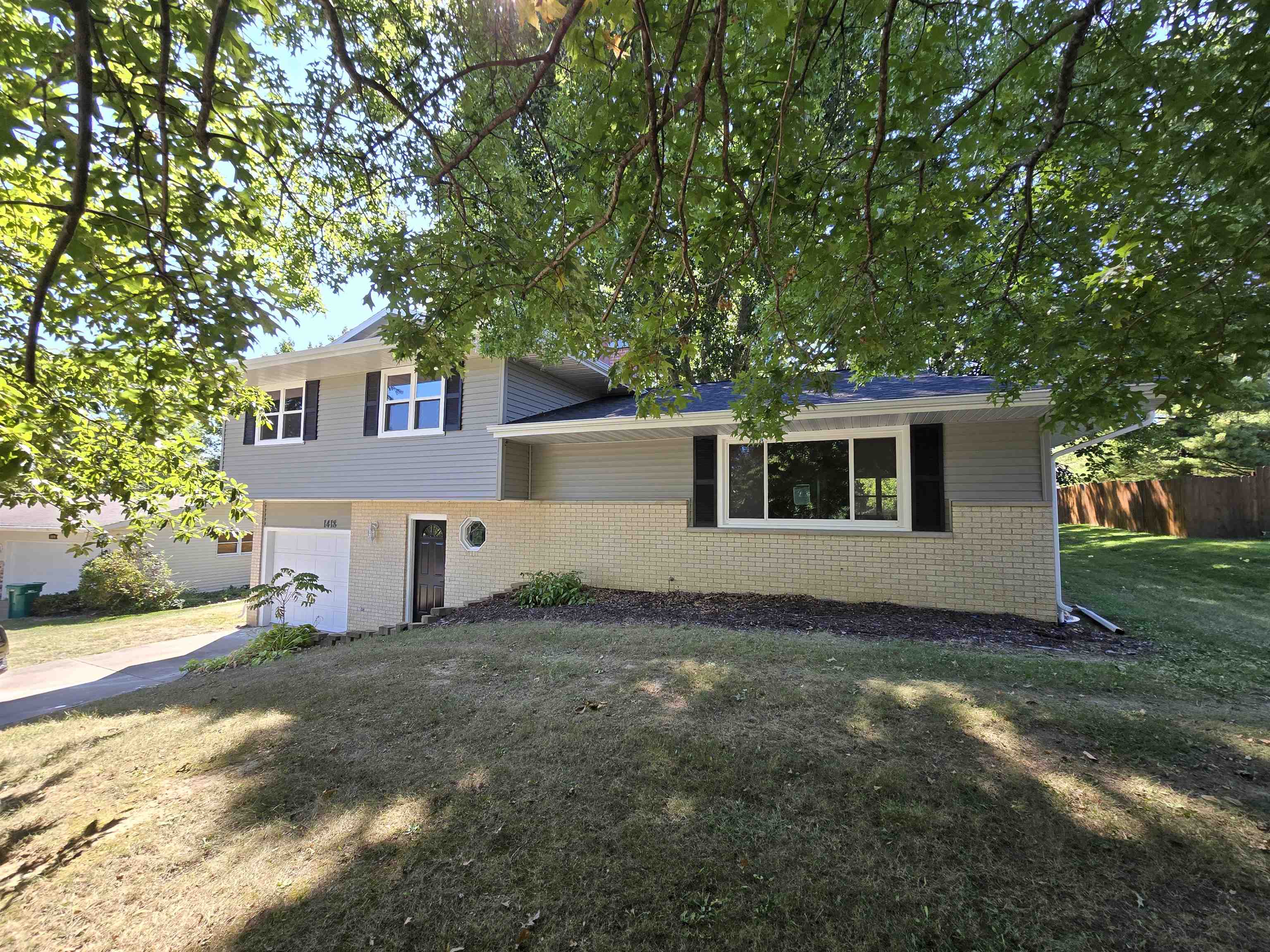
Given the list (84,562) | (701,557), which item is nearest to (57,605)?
(84,562)

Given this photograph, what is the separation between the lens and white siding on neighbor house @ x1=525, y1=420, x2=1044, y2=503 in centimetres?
753

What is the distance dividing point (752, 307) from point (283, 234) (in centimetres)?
1118

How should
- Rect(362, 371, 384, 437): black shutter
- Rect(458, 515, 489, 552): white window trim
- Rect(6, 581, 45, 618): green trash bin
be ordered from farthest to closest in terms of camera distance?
Rect(6, 581, 45, 618): green trash bin, Rect(362, 371, 384, 437): black shutter, Rect(458, 515, 489, 552): white window trim

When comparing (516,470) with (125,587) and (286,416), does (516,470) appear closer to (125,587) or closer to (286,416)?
(286,416)

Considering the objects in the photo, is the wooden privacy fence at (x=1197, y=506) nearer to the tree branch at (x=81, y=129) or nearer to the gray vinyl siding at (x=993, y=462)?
the gray vinyl siding at (x=993, y=462)

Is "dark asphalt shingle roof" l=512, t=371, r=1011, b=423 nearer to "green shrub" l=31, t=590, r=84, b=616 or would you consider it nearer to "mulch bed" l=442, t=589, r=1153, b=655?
"mulch bed" l=442, t=589, r=1153, b=655

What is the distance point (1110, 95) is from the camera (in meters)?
3.36

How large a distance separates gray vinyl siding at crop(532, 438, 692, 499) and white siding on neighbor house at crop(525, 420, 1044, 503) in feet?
0.04

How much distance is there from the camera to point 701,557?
9453 mm

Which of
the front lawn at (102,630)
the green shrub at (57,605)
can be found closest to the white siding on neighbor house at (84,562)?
the green shrub at (57,605)

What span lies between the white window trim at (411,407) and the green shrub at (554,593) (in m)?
3.57

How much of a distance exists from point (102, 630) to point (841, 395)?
17.7 metres

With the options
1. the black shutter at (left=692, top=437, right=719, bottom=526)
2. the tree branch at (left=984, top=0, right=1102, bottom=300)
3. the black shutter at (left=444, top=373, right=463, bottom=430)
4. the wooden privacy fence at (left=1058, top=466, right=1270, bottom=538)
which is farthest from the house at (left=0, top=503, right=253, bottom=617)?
the wooden privacy fence at (left=1058, top=466, right=1270, bottom=538)

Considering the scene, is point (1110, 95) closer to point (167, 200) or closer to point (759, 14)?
point (759, 14)
